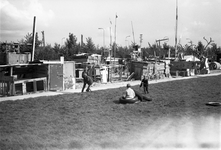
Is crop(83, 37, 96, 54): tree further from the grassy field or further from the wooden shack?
the grassy field

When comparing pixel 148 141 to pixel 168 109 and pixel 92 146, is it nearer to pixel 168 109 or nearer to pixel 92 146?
pixel 92 146

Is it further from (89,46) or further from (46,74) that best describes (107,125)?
(89,46)

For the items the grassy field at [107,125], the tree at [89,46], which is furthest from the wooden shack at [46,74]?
the tree at [89,46]

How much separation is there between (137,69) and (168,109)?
19.1 metres

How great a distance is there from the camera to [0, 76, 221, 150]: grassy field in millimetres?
7543

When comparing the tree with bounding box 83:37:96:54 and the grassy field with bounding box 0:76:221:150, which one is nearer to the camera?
the grassy field with bounding box 0:76:221:150

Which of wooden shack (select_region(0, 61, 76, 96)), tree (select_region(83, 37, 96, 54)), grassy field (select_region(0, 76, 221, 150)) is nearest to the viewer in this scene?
grassy field (select_region(0, 76, 221, 150))

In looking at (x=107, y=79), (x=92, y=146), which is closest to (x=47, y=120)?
(x=92, y=146)

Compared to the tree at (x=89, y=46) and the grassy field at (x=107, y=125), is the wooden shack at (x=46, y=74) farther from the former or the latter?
the tree at (x=89, y=46)

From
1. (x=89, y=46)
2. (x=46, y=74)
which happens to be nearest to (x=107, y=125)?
(x=46, y=74)

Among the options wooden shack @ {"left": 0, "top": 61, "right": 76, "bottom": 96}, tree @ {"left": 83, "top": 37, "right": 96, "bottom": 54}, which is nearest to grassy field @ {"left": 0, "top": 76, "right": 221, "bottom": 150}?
wooden shack @ {"left": 0, "top": 61, "right": 76, "bottom": 96}

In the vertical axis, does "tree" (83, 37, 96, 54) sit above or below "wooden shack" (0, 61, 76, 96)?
above

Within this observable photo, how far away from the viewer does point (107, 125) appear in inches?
379

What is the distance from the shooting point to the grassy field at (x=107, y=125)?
754 cm
